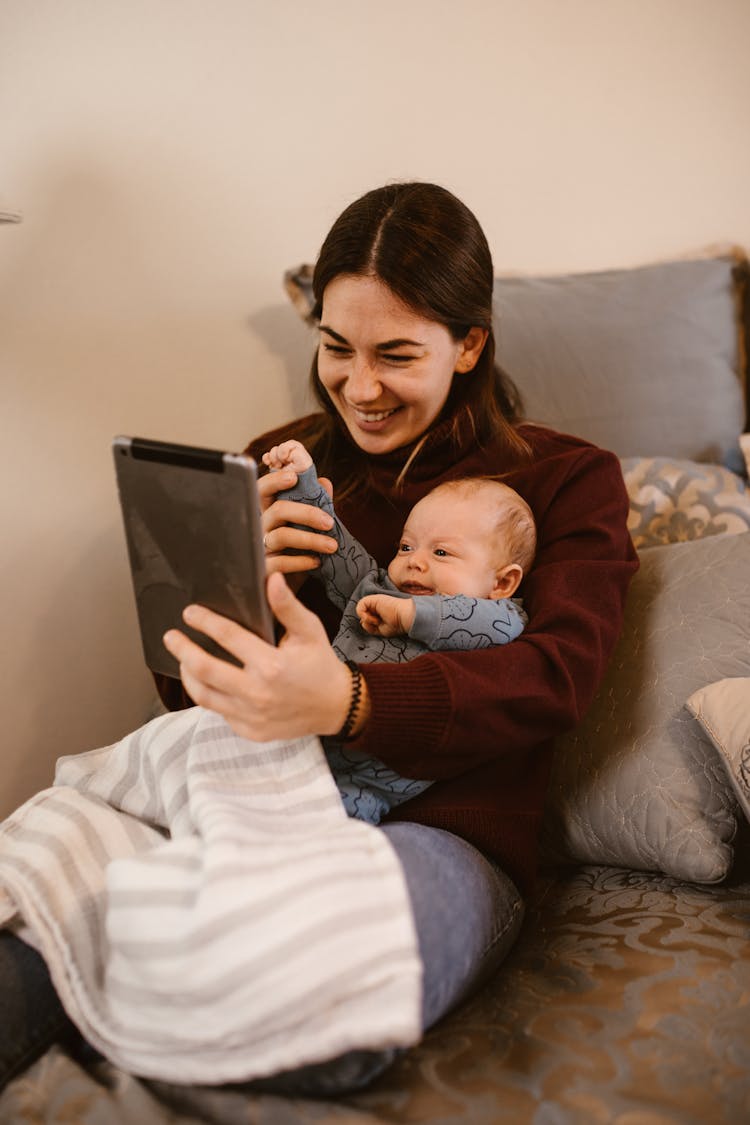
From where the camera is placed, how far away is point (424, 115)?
194 centimetres

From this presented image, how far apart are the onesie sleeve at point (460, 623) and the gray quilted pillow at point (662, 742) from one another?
0.23m

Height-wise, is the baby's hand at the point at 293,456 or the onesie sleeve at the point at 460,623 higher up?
the baby's hand at the point at 293,456

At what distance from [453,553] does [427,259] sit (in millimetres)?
401

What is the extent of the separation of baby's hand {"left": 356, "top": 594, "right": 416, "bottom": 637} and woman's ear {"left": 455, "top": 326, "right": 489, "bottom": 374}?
0.43m

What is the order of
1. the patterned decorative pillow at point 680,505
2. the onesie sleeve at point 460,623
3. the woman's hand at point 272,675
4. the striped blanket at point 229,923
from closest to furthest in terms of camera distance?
1. the striped blanket at point 229,923
2. the woman's hand at point 272,675
3. the onesie sleeve at point 460,623
4. the patterned decorative pillow at point 680,505

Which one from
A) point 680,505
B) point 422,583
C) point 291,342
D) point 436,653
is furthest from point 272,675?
point 291,342

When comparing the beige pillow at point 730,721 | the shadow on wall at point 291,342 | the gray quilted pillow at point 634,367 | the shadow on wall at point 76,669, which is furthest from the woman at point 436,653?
the shadow on wall at point 76,669

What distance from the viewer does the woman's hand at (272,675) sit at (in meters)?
0.95

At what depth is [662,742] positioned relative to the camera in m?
1.25

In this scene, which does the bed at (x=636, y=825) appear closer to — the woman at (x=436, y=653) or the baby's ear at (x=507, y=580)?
the woman at (x=436, y=653)

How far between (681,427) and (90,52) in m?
1.27

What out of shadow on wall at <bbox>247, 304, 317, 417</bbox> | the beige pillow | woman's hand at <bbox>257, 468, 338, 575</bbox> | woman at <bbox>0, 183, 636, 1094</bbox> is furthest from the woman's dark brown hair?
shadow on wall at <bbox>247, 304, 317, 417</bbox>

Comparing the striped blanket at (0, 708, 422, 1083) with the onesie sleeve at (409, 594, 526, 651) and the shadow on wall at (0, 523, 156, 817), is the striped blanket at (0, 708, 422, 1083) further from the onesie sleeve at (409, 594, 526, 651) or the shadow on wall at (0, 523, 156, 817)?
the shadow on wall at (0, 523, 156, 817)

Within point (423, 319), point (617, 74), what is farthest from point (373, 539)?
point (617, 74)
